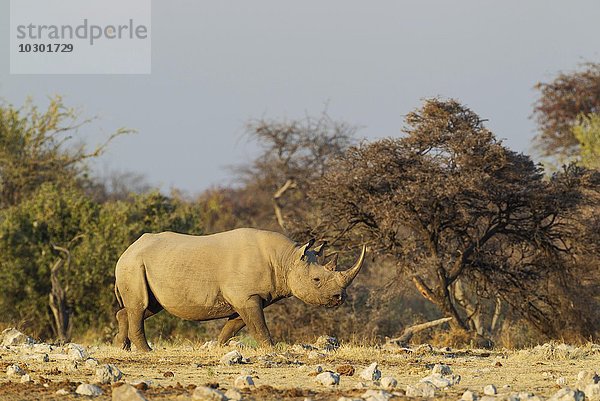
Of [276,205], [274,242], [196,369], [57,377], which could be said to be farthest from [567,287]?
[276,205]

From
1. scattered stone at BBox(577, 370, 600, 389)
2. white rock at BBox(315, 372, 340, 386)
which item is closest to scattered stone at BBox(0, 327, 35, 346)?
white rock at BBox(315, 372, 340, 386)

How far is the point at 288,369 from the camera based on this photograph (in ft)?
40.5

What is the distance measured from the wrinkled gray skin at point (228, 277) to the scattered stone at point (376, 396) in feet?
18.9

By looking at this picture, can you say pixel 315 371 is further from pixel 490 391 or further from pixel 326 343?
pixel 326 343

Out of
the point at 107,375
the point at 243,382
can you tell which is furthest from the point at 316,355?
the point at 107,375

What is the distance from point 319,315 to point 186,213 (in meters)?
5.67

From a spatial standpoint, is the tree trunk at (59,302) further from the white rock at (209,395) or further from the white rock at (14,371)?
the white rock at (209,395)

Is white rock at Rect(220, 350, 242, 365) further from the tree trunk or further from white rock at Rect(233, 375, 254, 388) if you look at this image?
the tree trunk

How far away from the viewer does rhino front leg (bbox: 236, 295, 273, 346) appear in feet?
49.5

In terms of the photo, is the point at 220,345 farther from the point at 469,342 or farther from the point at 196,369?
the point at 469,342

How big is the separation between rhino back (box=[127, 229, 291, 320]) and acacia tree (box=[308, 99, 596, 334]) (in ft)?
18.0

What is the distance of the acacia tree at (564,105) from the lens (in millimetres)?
43406

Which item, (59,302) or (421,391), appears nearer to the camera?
(421,391)

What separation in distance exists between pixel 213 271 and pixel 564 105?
31211 millimetres
